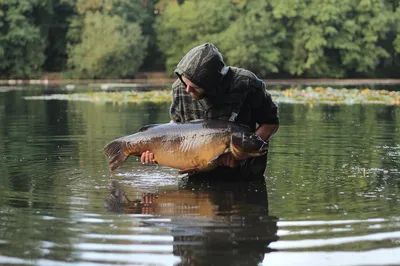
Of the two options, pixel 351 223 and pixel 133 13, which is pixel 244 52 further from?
pixel 351 223

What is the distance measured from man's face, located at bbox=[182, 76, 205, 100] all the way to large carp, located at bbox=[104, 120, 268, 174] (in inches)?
8.8

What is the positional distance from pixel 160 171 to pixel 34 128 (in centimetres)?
746

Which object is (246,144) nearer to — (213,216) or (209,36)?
(213,216)

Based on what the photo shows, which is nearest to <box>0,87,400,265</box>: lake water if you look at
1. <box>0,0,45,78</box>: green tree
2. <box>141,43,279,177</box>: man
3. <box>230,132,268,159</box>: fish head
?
<box>230,132,268,159</box>: fish head

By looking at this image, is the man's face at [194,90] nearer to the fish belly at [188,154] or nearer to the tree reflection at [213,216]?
the fish belly at [188,154]

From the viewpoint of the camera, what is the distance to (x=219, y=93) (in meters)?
6.91

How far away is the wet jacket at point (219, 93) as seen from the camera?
6.57 meters

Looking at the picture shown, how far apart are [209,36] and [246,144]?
2192 inches

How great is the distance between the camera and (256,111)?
7.22m

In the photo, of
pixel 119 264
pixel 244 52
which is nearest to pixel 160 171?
pixel 119 264

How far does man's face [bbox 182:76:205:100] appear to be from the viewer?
6664 mm

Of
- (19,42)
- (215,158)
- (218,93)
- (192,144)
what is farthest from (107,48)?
(215,158)

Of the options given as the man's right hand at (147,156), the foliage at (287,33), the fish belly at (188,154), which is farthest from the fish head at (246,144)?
the foliage at (287,33)

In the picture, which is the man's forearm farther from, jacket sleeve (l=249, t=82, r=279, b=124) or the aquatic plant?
the aquatic plant
